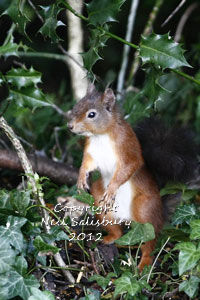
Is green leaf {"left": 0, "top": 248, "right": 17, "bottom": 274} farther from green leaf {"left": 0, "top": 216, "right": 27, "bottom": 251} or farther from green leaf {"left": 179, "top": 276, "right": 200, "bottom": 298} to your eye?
green leaf {"left": 179, "top": 276, "right": 200, "bottom": 298}

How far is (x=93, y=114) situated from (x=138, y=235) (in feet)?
2.99

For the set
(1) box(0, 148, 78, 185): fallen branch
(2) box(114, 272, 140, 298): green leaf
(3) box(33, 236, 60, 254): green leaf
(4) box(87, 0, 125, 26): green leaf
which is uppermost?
(4) box(87, 0, 125, 26): green leaf

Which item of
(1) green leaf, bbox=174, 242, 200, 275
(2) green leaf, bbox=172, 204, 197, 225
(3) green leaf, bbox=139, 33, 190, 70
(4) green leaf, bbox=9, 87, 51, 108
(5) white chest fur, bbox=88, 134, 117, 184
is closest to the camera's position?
(1) green leaf, bbox=174, 242, 200, 275

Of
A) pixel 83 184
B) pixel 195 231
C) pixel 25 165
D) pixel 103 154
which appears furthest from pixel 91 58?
pixel 195 231

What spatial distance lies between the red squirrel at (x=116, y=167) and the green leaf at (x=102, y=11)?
0.73 metres

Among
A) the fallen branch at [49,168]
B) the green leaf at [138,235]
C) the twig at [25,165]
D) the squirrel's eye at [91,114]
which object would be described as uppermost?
the squirrel's eye at [91,114]

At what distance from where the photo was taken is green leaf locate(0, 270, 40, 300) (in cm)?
241

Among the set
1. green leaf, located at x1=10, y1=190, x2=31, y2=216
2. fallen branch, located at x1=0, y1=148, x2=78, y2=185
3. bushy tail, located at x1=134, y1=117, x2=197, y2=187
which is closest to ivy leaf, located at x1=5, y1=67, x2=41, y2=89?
green leaf, located at x1=10, y1=190, x2=31, y2=216

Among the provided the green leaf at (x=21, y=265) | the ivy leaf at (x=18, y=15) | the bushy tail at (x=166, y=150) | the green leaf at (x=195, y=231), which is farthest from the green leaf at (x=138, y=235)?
the ivy leaf at (x=18, y=15)

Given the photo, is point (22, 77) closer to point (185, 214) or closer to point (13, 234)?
point (13, 234)

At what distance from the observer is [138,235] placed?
2.79 metres

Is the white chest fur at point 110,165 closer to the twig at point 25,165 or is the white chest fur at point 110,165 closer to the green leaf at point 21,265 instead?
the twig at point 25,165

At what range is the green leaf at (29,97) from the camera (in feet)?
8.39

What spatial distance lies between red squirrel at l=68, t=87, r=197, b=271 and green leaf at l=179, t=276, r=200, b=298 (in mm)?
729
